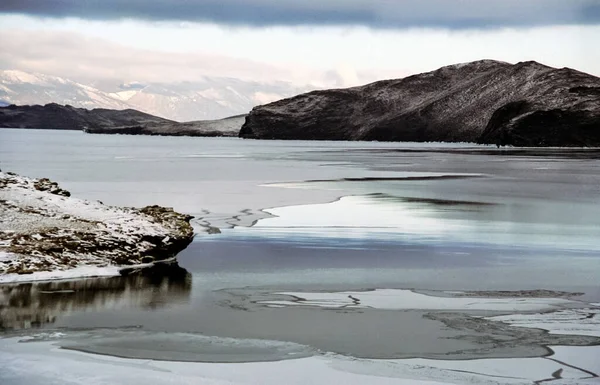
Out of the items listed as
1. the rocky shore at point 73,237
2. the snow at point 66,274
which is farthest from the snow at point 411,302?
the rocky shore at point 73,237

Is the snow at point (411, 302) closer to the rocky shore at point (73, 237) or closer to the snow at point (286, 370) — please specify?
the snow at point (286, 370)

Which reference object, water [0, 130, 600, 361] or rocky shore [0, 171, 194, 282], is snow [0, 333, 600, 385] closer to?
water [0, 130, 600, 361]

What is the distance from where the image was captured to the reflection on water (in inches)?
352

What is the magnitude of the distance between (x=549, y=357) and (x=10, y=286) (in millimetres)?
6216

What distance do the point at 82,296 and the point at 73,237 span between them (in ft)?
6.67

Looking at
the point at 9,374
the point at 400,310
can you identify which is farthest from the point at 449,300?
the point at 9,374

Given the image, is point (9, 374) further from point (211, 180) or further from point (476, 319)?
point (211, 180)

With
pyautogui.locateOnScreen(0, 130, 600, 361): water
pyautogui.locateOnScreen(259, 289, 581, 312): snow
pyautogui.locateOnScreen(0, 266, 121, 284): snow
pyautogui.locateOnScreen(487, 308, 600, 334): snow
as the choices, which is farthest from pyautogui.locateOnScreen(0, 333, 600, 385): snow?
pyautogui.locateOnScreen(0, 266, 121, 284): snow

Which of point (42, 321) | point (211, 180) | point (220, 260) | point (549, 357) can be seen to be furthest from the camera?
point (211, 180)

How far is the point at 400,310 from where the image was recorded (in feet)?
30.8

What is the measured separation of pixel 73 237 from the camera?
11797 millimetres

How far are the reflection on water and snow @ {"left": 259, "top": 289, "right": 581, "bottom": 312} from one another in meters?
1.31

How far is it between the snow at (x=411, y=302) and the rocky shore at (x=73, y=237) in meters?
2.82

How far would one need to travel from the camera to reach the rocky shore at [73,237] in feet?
36.8
